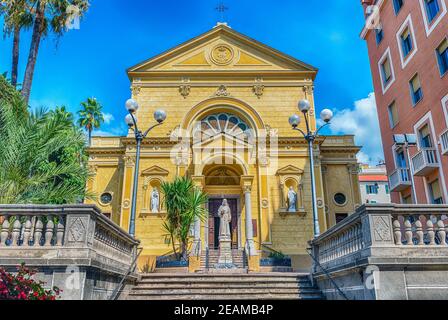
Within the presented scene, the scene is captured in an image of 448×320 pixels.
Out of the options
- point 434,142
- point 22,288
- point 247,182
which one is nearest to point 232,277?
point 22,288

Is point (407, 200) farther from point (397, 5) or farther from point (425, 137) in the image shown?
point (397, 5)

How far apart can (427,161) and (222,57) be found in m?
14.4

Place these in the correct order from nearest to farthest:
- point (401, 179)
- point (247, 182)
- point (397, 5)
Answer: point (401, 179) → point (397, 5) → point (247, 182)

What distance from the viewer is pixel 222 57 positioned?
24.2 metres

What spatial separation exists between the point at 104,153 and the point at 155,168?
12.8 feet

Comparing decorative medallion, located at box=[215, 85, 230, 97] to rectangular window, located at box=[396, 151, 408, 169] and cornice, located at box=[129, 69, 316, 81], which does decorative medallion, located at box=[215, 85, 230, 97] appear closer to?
cornice, located at box=[129, 69, 316, 81]

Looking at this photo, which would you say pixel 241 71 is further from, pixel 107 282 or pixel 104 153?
pixel 107 282

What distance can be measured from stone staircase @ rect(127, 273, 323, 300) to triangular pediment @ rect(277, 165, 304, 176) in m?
10.9

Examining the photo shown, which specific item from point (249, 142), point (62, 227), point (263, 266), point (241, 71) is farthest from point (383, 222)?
point (241, 71)

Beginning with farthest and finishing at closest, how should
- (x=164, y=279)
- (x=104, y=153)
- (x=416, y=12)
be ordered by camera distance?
(x=104, y=153) → (x=416, y=12) → (x=164, y=279)

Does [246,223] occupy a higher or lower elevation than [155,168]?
lower

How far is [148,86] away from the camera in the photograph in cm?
2316
